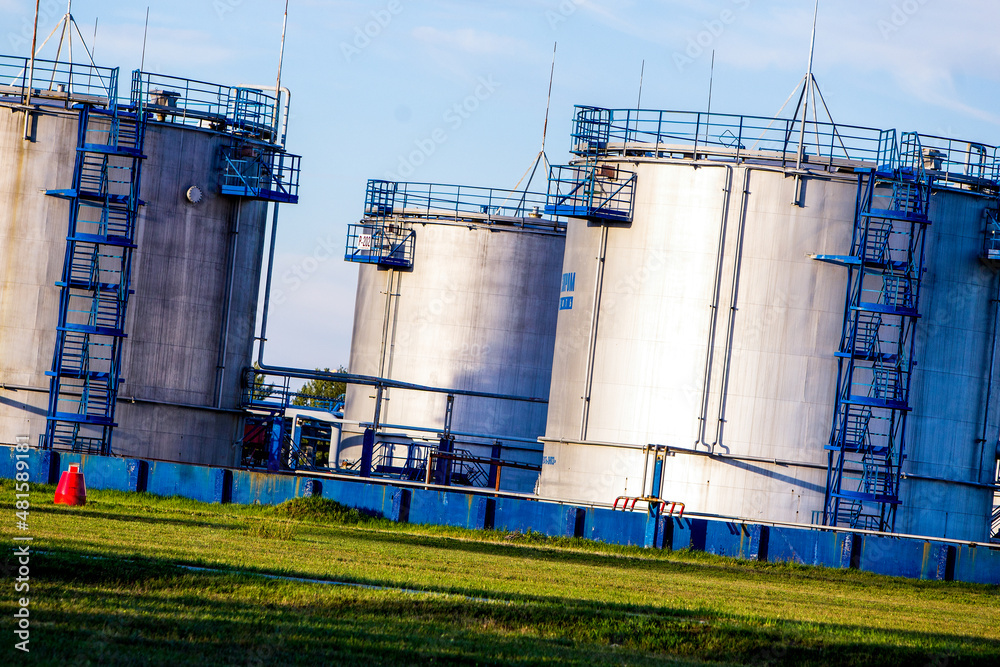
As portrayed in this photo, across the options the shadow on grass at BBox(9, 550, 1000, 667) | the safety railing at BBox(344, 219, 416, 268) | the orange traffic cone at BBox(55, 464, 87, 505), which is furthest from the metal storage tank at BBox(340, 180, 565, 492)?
the shadow on grass at BBox(9, 550, 1000, 667)

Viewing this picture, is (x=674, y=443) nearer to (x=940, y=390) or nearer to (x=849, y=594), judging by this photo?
(x=940, y=390)

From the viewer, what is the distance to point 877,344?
33062 millimetres

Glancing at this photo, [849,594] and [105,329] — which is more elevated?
[105,329]

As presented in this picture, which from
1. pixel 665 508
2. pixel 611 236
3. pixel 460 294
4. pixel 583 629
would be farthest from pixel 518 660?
pixel 460 294

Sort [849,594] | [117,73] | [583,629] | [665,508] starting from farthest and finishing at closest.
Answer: [117,73]
[665,508]
[849,594]
[583,629]

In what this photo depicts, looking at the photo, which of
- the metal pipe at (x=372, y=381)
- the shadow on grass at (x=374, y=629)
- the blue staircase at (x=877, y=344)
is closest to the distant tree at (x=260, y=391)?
the metal pipe at (x=372, y=381)

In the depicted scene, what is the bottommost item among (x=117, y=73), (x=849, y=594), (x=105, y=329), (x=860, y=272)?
(x=849, y=594)

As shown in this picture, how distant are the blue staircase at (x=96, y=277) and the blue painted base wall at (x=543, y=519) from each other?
2.94 metres

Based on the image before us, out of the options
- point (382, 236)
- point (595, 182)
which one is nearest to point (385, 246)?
point (382, 236)

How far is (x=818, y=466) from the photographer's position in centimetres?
3288

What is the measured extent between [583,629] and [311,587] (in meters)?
3.11

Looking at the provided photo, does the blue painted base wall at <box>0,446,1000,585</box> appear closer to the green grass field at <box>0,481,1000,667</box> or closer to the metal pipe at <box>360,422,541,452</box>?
the green grass field at <box>0,481,1000,667</box>

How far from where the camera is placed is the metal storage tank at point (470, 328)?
148 feet

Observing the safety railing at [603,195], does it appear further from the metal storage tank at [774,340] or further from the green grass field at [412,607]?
the green grass field at [412,607]
